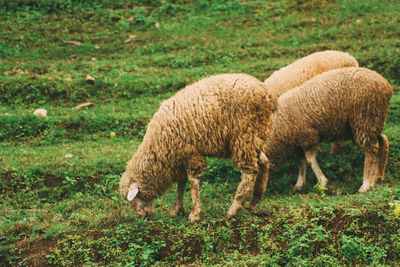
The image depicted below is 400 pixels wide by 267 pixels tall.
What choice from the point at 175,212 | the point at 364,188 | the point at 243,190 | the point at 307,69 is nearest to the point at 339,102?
the point at 364,188

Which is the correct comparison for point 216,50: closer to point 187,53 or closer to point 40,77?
point 187,53

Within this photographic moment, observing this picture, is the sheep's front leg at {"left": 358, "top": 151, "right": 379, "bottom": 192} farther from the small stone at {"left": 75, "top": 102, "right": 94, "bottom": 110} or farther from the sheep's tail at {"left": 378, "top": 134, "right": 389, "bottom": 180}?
the small stone at {"left": 75, "top": 102, "right": 94, "bottom": 110}

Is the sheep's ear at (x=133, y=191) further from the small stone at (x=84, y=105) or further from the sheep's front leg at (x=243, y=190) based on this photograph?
the small stone at (x=84, y=105)

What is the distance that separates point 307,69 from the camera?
1042 cm

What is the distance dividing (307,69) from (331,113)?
9.69 feet

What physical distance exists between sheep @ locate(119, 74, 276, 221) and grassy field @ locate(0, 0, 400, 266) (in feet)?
2.48

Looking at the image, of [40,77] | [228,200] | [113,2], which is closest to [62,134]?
[40,77]

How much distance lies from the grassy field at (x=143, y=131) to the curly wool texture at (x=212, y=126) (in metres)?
0.98

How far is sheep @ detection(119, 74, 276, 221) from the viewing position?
237 inches

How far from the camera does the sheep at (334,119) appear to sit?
7586mm

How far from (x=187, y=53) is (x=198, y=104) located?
380 inches

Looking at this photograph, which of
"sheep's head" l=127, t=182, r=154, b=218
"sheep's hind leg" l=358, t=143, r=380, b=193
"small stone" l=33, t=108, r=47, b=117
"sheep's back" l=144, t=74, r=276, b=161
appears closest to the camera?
"sheep's back" l=144, t=74, r=276, b=161

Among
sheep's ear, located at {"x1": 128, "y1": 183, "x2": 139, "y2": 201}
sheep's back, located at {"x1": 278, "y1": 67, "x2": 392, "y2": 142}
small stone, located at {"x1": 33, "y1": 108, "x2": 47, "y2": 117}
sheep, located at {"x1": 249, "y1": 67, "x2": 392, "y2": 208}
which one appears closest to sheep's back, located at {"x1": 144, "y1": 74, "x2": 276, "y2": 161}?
sheep's ear, located at {"x1": 128, "y1": 183, "x2": 139, "y2": 201}

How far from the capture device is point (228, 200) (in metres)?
7.41
